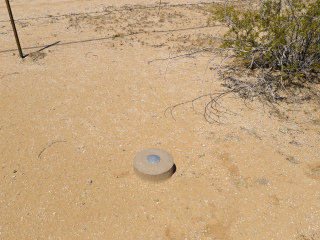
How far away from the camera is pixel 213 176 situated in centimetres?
437

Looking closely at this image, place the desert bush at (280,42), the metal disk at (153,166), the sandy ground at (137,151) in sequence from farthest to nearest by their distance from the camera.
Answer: the desert bush at (280,42)
the metal disk at (153,166)
the sandy ground at (137,151)

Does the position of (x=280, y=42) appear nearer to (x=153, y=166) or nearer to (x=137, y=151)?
(x=137, y=151)

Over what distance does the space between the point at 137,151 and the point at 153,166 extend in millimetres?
727

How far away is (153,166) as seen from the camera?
426 cm

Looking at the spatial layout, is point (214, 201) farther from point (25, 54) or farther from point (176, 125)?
point (25, 54)

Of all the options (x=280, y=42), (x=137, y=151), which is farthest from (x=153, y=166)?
(x=280, y=42)

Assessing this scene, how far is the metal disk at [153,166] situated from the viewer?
416cm

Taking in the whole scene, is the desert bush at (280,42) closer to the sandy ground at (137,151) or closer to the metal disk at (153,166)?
the sandy ground at (137,151)

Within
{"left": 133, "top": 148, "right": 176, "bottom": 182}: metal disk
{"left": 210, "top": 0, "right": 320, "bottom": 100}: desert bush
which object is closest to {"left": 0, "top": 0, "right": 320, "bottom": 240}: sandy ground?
{"left": 133, "top": 148, "right": 176, "bottom": 182}: metal disk

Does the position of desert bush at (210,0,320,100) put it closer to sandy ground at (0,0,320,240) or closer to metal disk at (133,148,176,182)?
sandy ground at (0,0,320,240)

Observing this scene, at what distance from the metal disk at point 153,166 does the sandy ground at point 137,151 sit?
0.49 feet

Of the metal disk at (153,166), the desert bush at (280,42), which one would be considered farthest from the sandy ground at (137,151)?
the desert bush at (280,42)

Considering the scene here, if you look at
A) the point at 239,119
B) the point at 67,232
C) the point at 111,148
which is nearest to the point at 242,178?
the point at 239,119

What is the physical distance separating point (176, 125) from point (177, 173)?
4.66ft
